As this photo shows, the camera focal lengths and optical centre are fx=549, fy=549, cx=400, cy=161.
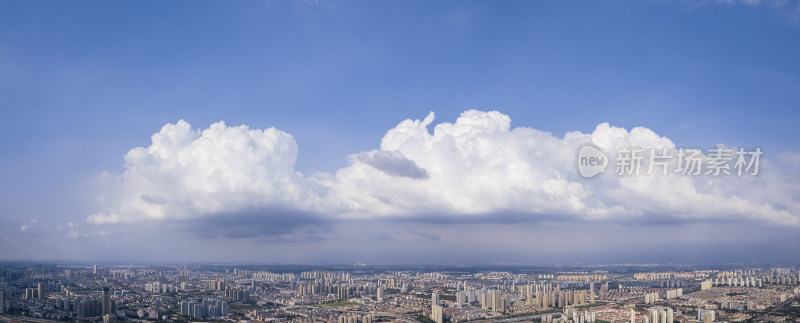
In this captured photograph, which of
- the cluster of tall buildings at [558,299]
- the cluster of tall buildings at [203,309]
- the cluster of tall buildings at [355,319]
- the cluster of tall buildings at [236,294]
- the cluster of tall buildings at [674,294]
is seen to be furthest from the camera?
the cluster of tall buildings at [674,294]

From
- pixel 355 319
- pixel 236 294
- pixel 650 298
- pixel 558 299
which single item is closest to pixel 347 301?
pixel 236 294

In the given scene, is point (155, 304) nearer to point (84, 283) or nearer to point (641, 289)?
point (84, 283)

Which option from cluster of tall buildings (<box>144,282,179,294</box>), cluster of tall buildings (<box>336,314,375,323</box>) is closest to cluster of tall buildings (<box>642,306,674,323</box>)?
cluster of tall buildings (<box>336,314,375,323</box>)

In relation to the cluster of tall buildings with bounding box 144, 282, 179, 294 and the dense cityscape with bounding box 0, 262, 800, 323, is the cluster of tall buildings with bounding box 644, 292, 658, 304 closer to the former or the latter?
the dense cityscape with bounding box 0, 262, 800, 323

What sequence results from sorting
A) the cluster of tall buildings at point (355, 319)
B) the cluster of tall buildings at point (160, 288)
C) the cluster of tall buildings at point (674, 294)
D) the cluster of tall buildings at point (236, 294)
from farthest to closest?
→ the cluster of tall buildings at point (160, 288), the cluster of tall buildings at point (674, 294), the cluster of tall buildings at point (236, 294), the cluster of tall buildings at point (355, 319)

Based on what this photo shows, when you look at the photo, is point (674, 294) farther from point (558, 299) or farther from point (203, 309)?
point (203, 309)

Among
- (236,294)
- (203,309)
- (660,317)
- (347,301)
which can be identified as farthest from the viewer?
(347,301)

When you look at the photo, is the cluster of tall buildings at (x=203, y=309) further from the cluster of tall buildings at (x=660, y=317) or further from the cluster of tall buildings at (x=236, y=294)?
the cluster of tall buildings at (x=660, y=317)

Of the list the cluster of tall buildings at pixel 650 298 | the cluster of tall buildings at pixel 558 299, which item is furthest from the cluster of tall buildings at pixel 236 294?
the cluster of tall buildings at pixel 650 298

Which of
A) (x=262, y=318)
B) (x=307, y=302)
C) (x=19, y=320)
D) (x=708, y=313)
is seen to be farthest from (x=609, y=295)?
(x=19, y=320)

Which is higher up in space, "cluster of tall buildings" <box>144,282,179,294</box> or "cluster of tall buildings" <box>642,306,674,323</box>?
"cluster of tall buildings" <box>642,306,674,323</box>

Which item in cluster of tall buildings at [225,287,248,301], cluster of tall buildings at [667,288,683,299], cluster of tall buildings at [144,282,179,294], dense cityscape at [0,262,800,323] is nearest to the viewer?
dense cityscape at [0,262,800,323]
